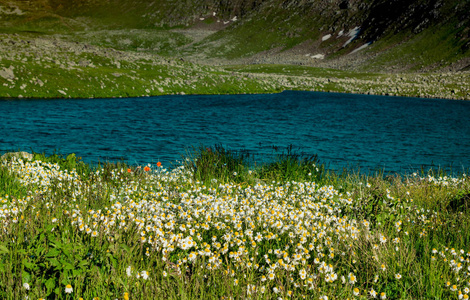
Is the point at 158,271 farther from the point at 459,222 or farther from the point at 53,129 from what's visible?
the point at 53,129

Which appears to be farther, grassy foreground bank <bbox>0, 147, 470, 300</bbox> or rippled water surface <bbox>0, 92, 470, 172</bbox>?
rippled water surface <bbox>0, 92, 470, 172</bbox>

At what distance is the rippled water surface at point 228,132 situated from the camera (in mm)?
24188

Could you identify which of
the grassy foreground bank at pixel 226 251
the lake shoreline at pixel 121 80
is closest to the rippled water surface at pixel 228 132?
the lake shoreline at pixel 121 80

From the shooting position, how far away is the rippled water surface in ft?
→ 79.4

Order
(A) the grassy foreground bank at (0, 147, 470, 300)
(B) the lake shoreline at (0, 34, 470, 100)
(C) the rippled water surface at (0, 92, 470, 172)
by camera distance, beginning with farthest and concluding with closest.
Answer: (B) the lake shoreline at (0, 34, 470, 100)
(C) the rippled water surface at (0, 92, 470, 172)
(A) the grassy foreground bank at (0, 147, 470, 300)

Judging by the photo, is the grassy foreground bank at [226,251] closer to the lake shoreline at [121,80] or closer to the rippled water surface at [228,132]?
the rippled water surface at [228,132]

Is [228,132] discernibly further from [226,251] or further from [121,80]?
[121,80]

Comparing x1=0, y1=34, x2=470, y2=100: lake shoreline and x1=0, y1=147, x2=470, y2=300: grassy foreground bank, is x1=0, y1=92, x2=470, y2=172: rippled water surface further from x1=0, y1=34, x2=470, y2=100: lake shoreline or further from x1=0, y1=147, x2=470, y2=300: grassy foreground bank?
x1=0, y1=147, x2=470, y2=300: grassy foreground bank

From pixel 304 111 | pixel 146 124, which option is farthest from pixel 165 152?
pixel 304 111

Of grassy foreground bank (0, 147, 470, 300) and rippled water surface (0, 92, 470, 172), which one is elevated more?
grassy foreground bank (0, 147, 470, 300)

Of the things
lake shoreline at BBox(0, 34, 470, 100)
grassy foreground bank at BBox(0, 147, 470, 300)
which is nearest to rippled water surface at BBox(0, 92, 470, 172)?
lake shoreline at BBox(0, 34, 470, 100)

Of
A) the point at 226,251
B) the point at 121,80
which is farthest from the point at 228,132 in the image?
the point at 121,80

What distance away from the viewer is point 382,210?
8.61 metres

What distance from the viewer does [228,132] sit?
107 feet
